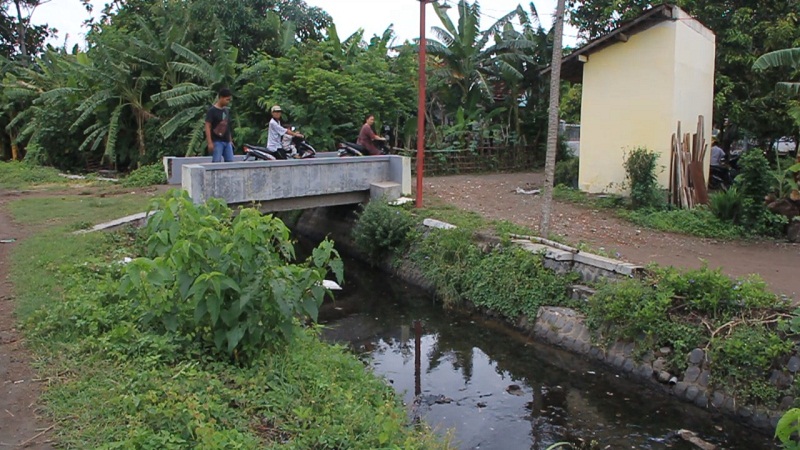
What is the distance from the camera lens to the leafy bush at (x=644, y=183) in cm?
1427

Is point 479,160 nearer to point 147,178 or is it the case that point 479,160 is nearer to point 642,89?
point 642,89

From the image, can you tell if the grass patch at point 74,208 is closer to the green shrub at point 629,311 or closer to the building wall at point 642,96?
the green shrub at point 629,311

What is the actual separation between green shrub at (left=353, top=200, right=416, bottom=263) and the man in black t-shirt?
301cm

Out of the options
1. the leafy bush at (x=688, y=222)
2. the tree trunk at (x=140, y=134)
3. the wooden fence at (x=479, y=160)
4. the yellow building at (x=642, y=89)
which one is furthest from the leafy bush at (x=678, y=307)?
the tree trunk at (x=140, y=134)

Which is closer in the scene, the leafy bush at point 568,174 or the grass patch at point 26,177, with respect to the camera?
the leafy bush at point 568,174

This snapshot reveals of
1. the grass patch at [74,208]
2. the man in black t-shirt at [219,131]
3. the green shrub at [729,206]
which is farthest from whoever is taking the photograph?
the green shrub at [729,206]

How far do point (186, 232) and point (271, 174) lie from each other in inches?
293

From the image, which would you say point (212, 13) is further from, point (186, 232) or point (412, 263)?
point (186, 232)

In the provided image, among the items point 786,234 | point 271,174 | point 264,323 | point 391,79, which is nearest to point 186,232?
point 264,323

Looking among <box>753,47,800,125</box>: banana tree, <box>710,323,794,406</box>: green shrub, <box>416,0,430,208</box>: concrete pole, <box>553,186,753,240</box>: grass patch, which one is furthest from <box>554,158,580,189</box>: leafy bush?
<box>710,323,794,406</box>: green shrub

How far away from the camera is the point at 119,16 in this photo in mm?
23797

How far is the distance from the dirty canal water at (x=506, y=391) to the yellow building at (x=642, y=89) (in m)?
6.55

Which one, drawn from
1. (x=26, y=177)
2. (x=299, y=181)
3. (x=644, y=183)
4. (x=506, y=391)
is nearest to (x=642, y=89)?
(x=644, y=183)

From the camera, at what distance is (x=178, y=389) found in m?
4.96
